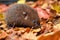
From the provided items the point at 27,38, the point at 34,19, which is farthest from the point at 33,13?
the point at 27,38

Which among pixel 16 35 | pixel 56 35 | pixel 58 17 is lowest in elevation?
pixel 58 17

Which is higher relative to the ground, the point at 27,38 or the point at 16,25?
the point at 27,38

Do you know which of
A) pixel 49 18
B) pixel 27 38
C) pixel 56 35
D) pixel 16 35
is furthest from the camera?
pixel 49 18

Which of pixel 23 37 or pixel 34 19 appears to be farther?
pixel 34 19

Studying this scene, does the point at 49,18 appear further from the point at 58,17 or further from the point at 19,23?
the point at 19,23

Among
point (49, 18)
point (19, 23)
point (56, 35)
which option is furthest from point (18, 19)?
point (56, 35)

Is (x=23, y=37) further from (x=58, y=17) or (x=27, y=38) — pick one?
(x=58, y=17)

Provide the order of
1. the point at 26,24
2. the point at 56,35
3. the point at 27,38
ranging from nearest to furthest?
1. the point at 56,35
2. the point at 27,38
3. the point at 26,24
